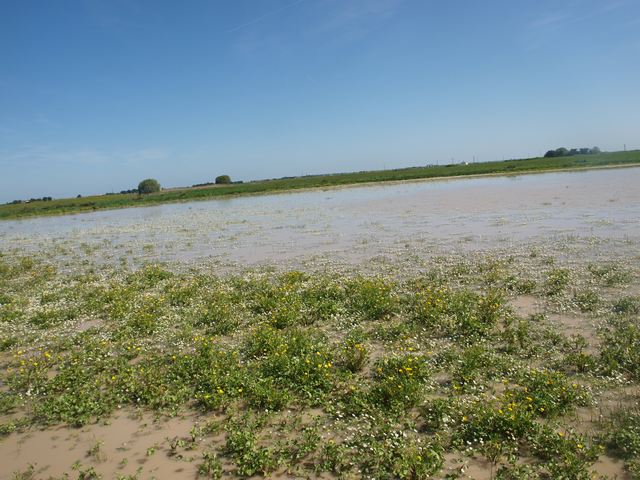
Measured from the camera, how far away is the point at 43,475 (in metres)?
6.42

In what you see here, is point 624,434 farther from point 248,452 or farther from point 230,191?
point 230,191

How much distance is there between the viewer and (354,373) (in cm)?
903

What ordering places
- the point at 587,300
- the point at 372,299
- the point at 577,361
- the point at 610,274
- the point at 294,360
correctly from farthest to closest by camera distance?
1. the point at 610,274
2. the point at 372,299
3. the point at 587,300
4. the point at 294,360
5. the point at 577,361

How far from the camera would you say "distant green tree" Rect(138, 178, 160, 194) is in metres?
137

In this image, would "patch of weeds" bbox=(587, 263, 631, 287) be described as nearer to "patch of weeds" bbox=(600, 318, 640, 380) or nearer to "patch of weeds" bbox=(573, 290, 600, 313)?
"patch of weeds" bbox=(573, 290, 600, 313)

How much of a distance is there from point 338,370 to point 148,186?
14297 centimetres

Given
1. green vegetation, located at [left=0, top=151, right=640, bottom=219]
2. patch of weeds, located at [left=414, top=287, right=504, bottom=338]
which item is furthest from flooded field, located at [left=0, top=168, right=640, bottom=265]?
green vegetation, located at [left=0, top=151, right=640, bottom=219]

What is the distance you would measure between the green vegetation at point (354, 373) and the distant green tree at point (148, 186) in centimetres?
13155

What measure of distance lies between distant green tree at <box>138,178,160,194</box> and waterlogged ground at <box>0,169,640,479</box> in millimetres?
126638

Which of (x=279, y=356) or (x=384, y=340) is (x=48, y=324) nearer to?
(x=279, y=356)

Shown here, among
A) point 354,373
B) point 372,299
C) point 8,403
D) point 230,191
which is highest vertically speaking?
point 230,191

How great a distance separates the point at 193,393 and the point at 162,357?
2215 millimetres

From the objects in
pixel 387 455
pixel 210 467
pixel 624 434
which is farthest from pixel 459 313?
pixel 210 467

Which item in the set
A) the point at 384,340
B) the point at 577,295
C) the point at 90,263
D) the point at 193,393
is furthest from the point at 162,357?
the point at 90,263
